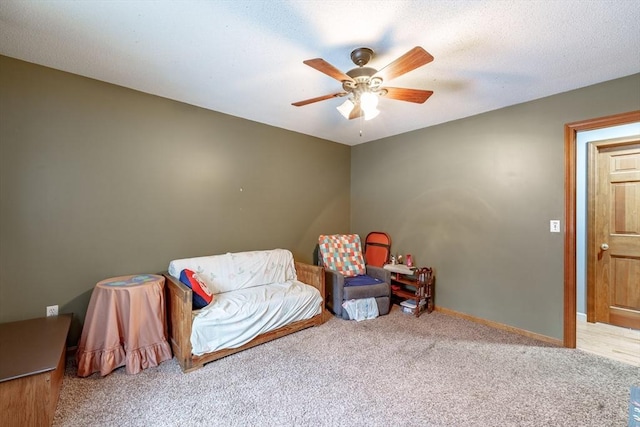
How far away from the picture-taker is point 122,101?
8.76 feet

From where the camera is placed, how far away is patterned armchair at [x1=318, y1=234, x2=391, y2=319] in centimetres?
333

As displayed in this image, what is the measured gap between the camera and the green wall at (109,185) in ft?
7.36

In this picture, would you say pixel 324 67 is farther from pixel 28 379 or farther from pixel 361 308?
pixel 361 308

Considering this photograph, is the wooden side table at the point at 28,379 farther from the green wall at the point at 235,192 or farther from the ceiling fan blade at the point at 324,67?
the ceiling fan blade at the point at 324,67

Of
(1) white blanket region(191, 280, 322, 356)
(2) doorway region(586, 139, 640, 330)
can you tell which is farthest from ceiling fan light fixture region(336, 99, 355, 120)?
(2) doorway region(586, 139, 640, 330)

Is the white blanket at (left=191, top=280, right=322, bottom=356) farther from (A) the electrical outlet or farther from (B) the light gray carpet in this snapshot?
(A) the electrical outlet

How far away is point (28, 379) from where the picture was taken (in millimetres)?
1526

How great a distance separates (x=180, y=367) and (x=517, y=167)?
3.81 metres

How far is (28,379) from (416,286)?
3.43 meters

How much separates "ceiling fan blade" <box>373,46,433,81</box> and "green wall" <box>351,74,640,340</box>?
120cm

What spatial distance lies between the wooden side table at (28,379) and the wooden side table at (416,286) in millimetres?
3284

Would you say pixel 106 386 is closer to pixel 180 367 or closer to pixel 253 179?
pixel 180 367

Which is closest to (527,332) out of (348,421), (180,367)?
(348,421)

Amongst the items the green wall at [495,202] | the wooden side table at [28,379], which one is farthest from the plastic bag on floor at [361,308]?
the wooden side table at [28,379]
